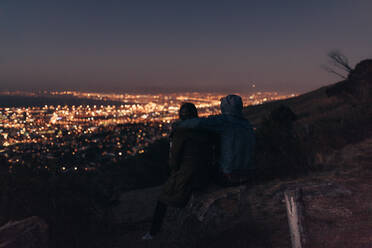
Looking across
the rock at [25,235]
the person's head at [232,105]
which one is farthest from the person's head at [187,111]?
the rock at [25,235]

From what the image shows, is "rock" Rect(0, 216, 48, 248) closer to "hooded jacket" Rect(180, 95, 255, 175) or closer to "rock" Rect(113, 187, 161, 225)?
"rock" Rect(113, 187, 161, 225)

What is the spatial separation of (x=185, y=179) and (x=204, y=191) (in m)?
0.38

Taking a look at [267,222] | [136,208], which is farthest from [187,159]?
[136,208]

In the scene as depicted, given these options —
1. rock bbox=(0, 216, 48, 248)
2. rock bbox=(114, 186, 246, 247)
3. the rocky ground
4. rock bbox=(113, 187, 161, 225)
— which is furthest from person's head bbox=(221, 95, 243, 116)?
rock bbox=(113, 187, 161, 225)

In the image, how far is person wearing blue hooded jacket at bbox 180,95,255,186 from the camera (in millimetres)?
3426

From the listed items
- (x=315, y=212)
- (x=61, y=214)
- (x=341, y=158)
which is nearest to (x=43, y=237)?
(x=61, y=214)

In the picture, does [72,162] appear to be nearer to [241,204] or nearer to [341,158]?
[241,204]

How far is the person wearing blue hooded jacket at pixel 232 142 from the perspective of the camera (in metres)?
3.43

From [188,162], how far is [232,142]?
616 mm

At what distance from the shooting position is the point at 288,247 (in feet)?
10.2

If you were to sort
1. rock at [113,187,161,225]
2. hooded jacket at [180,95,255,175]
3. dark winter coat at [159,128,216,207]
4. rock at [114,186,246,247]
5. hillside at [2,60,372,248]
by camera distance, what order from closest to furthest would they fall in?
dark winter coat at [159,128,216,207] < hooded jacket at [180,95,255,175] < hillside at [2,60,372,248] < rock at [114,186,246,247] < rock at [113,187,161,225]

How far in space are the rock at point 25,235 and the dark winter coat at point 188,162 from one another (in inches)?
75.2

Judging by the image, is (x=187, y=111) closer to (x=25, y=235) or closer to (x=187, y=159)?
(x=187, y=159)

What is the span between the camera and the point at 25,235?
3617 mm
